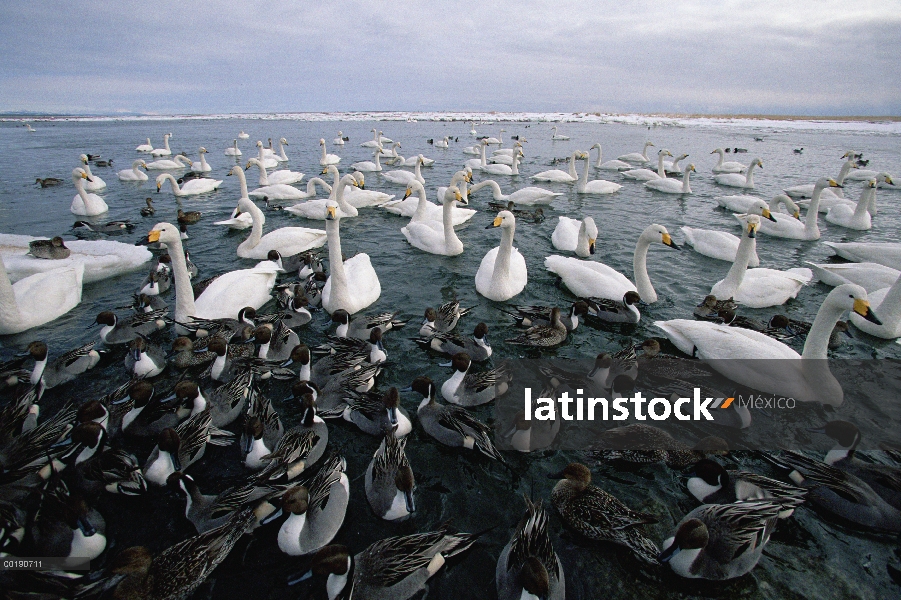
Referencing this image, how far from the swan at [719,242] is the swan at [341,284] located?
29.4ft

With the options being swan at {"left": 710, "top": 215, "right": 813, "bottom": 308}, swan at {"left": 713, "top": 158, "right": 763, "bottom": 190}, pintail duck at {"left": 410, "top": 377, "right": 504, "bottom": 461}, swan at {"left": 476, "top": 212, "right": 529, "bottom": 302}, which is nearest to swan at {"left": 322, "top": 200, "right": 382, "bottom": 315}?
swan at {"left": 476, "top": 212, "right": 529, "bottom": 302}

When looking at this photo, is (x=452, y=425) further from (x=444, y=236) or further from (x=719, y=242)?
(x=719, y=242)

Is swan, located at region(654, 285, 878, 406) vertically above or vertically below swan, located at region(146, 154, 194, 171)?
below

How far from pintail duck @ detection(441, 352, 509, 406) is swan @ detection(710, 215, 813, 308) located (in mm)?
5716

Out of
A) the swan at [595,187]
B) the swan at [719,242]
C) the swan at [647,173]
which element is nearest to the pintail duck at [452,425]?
the swan at [719,242]

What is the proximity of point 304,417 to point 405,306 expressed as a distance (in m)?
4.20

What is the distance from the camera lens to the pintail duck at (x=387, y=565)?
3.58 meters

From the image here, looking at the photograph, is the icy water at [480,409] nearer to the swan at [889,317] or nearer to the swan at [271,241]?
the swan at [889,317]

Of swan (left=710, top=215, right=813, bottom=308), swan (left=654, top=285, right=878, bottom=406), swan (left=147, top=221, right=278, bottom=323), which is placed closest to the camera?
swan (left=654, top=285, right=878, bottom=406)

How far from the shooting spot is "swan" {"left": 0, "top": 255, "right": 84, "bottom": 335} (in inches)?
293

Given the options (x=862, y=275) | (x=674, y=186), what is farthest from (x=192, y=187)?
(x=862, y=275)

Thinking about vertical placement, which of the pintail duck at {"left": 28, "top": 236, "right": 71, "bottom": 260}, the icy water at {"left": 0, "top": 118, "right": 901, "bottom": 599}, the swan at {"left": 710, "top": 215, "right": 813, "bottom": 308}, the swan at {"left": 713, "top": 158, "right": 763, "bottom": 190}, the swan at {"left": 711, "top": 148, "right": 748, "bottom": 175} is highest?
the swan at {"left": 711, "top": 148, "right": 748, "bottom": 175}

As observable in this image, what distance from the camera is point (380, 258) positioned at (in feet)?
39.9

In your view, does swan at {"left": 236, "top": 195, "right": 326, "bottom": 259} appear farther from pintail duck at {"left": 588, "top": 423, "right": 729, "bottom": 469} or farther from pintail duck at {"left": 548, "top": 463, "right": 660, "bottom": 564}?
pintail duck at {"left": 548, "top": 463, "right": 660, "bottom": 564}
